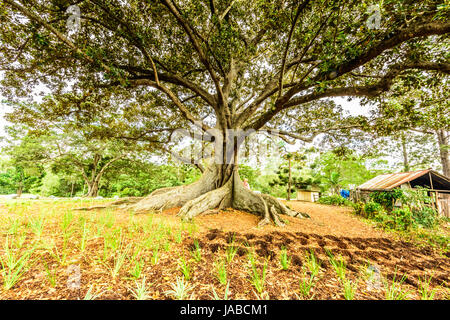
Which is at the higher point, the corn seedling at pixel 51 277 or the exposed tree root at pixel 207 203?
the exposed tree root at pixel 207 203

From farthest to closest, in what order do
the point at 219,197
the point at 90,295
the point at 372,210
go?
the point at 372,210 < the point at 219,197 < the point at 90,295

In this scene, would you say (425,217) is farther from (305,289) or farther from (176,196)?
(176,196)

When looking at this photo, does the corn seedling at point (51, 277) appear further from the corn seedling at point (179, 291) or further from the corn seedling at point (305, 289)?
the corn seedling at point (305, 289)

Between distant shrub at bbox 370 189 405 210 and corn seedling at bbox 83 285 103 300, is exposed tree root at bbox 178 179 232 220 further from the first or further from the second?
distant shrub at bbox 370 189 405 210

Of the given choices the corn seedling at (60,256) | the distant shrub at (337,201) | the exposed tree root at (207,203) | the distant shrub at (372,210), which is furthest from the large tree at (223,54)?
the distant shrub at (337,201)

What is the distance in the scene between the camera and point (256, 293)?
5.41ft

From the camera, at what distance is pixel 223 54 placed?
4684mm

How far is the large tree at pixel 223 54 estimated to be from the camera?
10.8ft

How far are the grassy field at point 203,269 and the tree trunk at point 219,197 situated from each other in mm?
1882

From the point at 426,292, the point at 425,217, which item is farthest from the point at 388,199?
the point at 426,292

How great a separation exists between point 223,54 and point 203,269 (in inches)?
204

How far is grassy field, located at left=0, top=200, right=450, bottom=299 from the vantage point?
1594 mm
